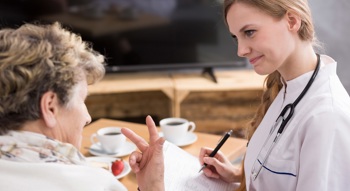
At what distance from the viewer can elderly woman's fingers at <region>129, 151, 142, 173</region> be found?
4.23 feet

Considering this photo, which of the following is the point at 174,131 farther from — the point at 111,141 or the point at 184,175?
the point at 184,175

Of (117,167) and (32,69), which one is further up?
(32,69)

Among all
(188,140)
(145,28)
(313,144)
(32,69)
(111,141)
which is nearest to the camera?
(32,69)

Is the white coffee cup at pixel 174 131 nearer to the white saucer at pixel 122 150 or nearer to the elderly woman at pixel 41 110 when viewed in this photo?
the white saucer at pixel 122 150

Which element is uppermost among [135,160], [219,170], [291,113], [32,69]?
[32,69]

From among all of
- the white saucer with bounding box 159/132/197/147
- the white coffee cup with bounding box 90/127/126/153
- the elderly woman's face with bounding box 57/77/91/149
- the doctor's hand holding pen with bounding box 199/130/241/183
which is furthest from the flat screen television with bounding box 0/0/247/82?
the elderly woman's face with bounding box 57/77/91/149

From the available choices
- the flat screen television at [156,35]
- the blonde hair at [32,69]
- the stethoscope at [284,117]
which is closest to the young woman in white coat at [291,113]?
the stethoscope at [284,117]

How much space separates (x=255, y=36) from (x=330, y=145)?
0.37m

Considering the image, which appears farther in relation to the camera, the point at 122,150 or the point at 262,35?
the point at 122,150

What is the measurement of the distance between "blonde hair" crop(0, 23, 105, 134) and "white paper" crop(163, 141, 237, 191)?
0.50 m

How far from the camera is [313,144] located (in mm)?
1208

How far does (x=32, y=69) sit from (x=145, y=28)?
2.26m

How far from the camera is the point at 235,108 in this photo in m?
3.17

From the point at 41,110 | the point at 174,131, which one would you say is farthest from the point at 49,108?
the point at 174,131
